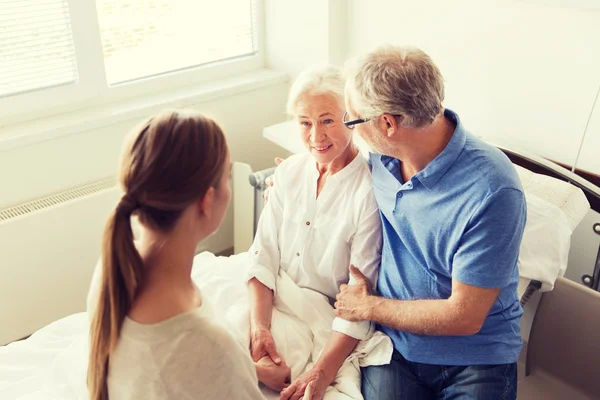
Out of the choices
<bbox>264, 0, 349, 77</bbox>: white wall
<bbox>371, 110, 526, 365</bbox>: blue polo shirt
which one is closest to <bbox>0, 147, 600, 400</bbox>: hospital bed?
<bbox>371, 110, 526, 365</bbox>: blue polo shirt

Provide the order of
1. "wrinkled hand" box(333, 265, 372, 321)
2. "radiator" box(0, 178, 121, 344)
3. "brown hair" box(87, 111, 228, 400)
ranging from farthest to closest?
"radiator" box(0, 178, 121, 344), "wrinkled hand" box(333, 265, 372, 321), "brown hair" box(87, 111, 228, 400)

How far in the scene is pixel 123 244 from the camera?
1.03 metres

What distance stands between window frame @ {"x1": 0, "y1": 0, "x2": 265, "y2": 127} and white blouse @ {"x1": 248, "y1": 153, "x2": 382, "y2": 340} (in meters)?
1.07

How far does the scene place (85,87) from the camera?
8.24 feet

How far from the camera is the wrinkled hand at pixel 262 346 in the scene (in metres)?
1.61

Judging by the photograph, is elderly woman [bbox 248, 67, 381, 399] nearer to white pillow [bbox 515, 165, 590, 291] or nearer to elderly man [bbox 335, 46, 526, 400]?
elderly man [bbox 335, 46, 526, 400]

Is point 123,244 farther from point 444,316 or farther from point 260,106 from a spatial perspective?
point 260,106

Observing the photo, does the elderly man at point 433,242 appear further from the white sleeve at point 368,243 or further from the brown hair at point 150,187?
the brown hair at point 150,187

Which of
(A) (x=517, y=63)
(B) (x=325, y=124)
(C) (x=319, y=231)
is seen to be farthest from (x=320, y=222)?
(A) (x=517, y=63)

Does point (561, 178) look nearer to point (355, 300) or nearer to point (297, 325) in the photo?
point (355, 300)

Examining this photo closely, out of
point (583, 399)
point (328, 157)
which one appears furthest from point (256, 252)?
point (583, 399)

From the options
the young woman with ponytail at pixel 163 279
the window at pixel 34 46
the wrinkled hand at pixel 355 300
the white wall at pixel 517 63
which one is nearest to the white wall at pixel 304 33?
the white wall at pixel 517 63

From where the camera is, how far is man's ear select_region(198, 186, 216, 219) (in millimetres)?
1095

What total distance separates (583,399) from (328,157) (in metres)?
0.94
